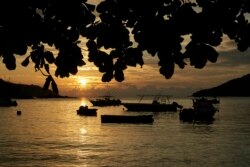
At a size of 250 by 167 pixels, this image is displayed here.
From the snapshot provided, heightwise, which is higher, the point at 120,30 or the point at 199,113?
the point at 120,30

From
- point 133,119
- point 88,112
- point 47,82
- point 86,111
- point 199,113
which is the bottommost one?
point 133,119

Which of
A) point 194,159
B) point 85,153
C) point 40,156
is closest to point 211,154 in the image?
point 194,159

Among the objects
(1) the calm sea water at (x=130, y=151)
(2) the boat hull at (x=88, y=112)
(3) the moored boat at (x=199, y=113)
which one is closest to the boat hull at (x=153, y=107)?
(2) the boat hull at (x=88, y=112)

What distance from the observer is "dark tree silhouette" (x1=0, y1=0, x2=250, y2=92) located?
4859mm

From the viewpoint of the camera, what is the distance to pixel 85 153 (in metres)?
46.9

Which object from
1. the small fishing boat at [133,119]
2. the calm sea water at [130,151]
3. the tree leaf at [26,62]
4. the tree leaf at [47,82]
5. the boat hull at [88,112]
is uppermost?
the tree leaf at [26,62]

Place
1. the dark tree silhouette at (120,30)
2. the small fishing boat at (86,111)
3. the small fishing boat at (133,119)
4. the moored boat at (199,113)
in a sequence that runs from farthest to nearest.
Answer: the small fishing boat at (86,111) < the moored boat at (199,113) < the small fishing boat at (133,119) < the dark tree silhouette at (120,30)

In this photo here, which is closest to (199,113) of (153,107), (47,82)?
(153,107)

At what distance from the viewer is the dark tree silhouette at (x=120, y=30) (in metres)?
4.86

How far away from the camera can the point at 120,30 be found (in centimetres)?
511

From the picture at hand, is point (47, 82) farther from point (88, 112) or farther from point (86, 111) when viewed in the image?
point (86, 111)

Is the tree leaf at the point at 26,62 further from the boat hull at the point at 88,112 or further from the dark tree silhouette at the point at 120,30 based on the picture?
the boat hull at the point at 88,112

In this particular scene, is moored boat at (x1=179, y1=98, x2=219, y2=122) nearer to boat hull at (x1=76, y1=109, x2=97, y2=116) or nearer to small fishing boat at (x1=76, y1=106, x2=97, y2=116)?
boat hull at (x1=76, y1=109, x2=97, y2=116)

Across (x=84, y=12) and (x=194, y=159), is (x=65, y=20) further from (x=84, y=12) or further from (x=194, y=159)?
(x=194, y=159)
